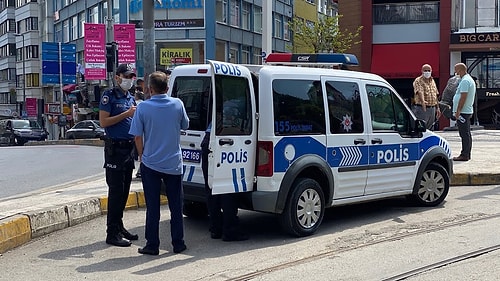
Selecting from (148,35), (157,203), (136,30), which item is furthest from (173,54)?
(157,203)

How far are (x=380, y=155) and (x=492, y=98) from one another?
77.1 ft

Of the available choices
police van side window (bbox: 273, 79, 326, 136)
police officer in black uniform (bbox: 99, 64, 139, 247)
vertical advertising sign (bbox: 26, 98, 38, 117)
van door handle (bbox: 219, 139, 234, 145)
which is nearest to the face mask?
police officer in black uniform (bbox: 99, 64, 139, 247)

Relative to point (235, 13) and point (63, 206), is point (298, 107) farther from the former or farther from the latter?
point (235, 13)

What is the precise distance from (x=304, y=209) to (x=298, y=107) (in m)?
1.20

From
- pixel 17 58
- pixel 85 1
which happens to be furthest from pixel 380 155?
pixel 17 58

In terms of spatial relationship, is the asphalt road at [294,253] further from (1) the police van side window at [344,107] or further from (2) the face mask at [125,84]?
(2) the face mask at [125,84]

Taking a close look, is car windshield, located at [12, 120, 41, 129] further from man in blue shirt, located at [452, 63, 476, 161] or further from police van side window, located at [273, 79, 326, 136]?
police van side window, located at [273, 79, 326, 136]

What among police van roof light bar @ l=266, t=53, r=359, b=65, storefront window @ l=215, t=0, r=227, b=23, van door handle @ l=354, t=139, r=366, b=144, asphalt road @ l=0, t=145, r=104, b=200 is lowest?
asphalt road @ l=0, t=145, r=104, b=200

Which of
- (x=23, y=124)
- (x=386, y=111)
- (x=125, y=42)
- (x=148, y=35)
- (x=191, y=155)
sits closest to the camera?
(x=191, y=155)

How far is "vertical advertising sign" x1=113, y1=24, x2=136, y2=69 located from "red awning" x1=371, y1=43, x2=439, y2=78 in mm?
11523

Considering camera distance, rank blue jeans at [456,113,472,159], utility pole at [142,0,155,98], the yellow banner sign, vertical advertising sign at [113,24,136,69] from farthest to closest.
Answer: the yellow banner sign → vertical advertising sign at [113,24,136,69] → blue jeans at [456,113,472,159] → utility pole at [142,0,155,98]

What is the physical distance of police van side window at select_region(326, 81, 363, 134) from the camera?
7.66 m

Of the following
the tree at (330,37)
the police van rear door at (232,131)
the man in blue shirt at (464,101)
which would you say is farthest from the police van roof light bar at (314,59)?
the tree at (330,37)

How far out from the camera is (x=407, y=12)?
30.0m
